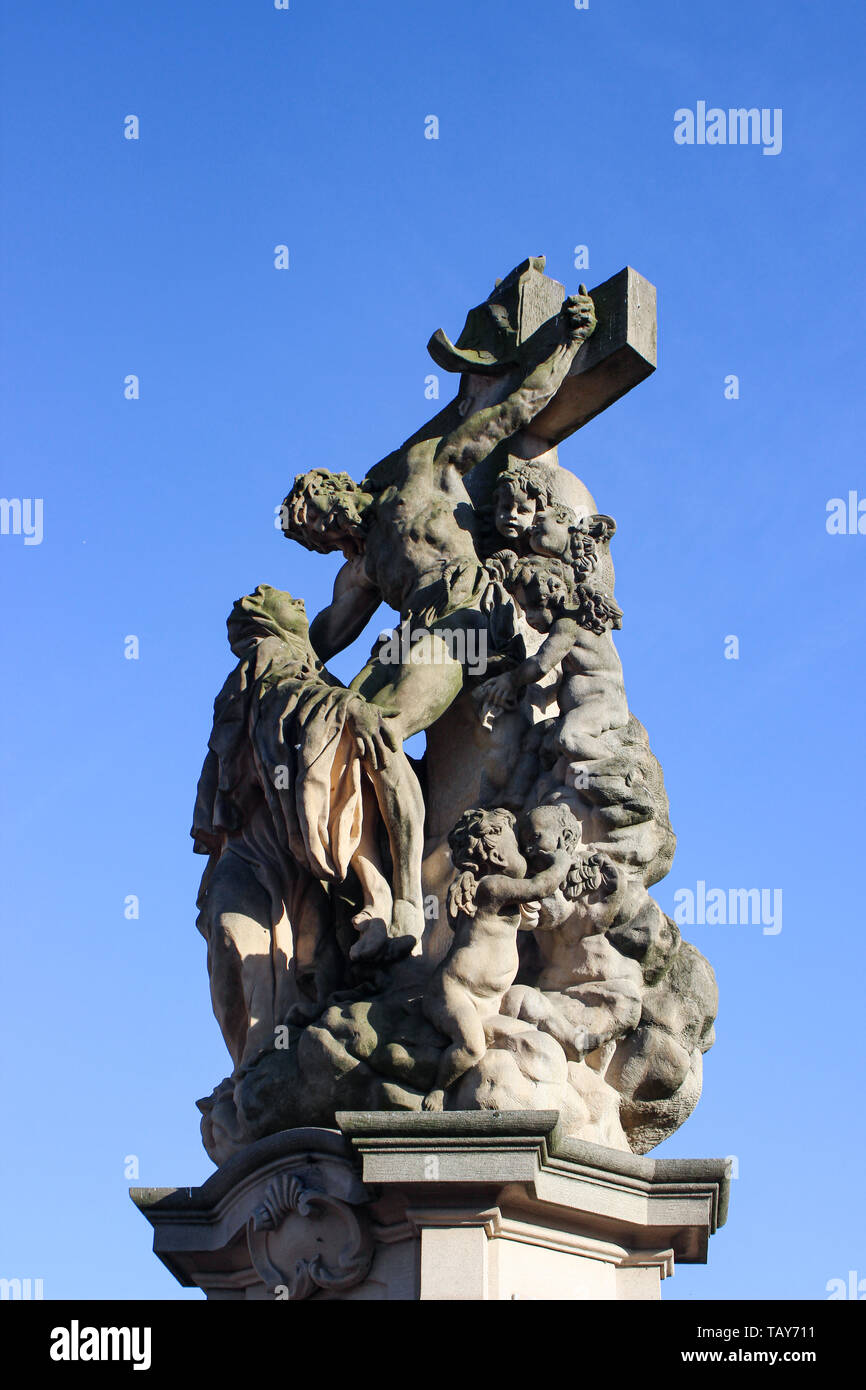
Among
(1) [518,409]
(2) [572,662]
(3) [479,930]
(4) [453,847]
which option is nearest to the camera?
(3) [479,930]

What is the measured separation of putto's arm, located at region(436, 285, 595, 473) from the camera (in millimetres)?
9953

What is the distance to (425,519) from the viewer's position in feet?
31.7

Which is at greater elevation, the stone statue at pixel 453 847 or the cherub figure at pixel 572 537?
the cherub figure at pixel 572 537

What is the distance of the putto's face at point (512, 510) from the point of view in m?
9.48

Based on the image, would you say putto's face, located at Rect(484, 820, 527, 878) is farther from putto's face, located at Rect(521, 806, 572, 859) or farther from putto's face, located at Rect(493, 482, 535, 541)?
putto's face, located at Rect(493, 482, 535, 541)

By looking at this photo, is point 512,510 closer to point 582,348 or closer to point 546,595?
point 546,595

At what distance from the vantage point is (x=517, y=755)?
888cm

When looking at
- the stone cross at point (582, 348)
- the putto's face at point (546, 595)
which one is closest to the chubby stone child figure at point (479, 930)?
the putto's face at point (546, 595)

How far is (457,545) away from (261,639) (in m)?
1.07

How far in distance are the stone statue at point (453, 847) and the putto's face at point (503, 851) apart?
11 mm

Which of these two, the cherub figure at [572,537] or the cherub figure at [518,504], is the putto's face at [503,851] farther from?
the cherub figure at [518,504]

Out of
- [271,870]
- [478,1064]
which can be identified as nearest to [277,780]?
[271,870]

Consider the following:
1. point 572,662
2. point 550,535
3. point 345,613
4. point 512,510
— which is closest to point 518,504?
point 512,510

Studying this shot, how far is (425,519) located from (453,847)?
2.29 m
